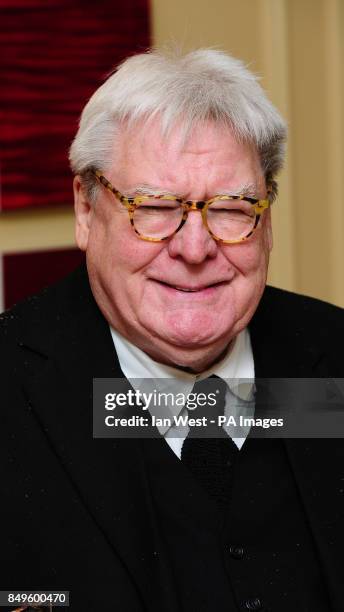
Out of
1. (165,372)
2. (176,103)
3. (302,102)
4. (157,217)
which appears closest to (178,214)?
(157,217)

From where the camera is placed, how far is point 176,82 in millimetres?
1579

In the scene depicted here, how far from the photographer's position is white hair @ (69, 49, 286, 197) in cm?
155

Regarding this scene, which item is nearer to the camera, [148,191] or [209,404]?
[148,191]

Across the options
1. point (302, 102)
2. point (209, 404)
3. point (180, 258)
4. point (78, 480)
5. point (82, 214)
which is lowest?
point (78, 480)

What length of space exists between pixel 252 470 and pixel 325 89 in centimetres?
164

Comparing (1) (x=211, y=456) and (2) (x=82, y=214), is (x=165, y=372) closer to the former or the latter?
(1) (x=211, y=456)

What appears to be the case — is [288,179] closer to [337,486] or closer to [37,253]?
[37,253]

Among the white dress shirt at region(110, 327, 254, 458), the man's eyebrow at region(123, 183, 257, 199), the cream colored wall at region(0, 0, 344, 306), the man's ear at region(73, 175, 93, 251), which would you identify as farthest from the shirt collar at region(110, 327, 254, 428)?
the cream colored wall at region(0, 0, 344, 306)

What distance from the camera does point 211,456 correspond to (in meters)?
1.66

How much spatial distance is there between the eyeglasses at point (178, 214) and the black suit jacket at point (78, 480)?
0.80 feet

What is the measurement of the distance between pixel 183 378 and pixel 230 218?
0.31m

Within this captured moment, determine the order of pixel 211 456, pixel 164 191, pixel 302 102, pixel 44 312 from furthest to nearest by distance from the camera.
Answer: pixel 302 102 → pixel 44 312 → pixel 211 456 → pixel 164 191

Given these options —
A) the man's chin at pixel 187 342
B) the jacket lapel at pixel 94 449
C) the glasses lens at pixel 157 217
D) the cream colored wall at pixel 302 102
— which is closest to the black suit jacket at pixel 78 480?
the jacket lapel at pixel 94 449

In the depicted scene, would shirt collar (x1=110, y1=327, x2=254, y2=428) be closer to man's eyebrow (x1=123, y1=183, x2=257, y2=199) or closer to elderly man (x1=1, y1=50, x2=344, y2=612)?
elderly man (x1=1, y1=50, x2=344, y2=612)
